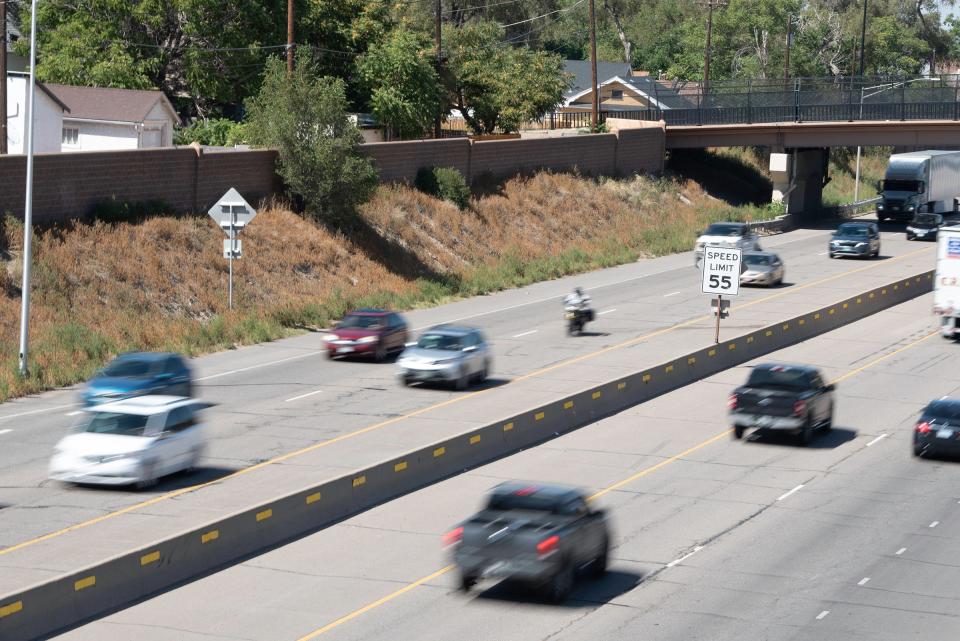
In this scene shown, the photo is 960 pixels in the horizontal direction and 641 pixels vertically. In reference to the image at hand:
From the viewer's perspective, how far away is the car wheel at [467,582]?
17.8 metres

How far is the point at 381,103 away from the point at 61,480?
50.4m

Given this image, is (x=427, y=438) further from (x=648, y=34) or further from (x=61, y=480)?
(x=648, y=34)

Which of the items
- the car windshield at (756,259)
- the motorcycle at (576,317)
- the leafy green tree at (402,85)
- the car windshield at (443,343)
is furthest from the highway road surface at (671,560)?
the leafy green tree at (402,85)

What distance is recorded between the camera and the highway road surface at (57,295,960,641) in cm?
1695

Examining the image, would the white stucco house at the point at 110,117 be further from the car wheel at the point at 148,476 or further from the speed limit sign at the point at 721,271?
the car wheel at the point at 148,476

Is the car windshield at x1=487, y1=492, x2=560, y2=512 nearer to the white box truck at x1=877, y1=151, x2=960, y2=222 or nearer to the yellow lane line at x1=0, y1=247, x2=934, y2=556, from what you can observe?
the yellow lane line at x1=0, y1=247, x2=934, y2=556

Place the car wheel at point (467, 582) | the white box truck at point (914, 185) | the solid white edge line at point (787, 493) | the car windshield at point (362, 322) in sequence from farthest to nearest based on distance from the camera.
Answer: the white box truck at point (914, 185) < the car windshield at point (362, 322) < the solid white edge line at point (787, 493) < the car wheel at point (467, 582)

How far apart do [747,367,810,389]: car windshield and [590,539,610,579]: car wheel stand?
11176mm

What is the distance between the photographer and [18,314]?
39094mm

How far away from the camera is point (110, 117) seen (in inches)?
2434

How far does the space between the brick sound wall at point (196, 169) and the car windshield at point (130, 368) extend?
15388 millimetres

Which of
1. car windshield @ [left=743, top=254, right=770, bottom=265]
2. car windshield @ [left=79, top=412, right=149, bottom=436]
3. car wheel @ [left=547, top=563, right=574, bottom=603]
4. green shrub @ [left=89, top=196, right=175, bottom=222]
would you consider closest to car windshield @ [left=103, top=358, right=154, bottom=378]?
car windshield @ [left=79, top=412, right=149, bottom=436]

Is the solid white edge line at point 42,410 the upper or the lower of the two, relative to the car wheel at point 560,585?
lower

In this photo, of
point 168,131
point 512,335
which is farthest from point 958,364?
point 168,131
